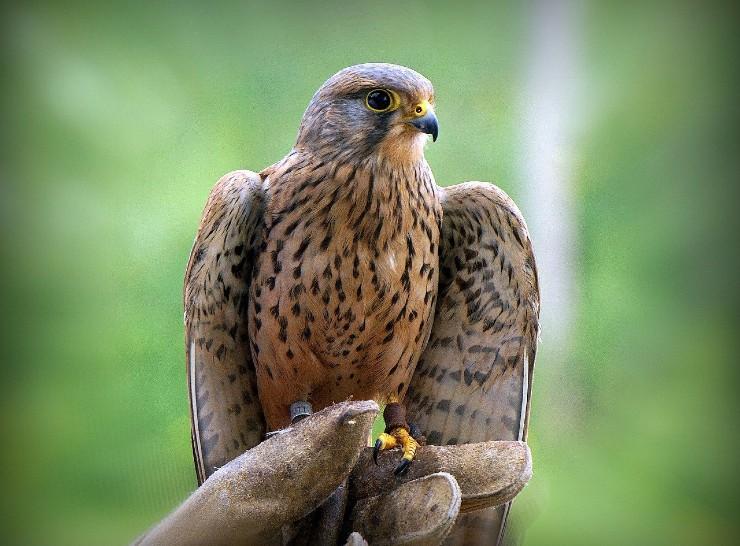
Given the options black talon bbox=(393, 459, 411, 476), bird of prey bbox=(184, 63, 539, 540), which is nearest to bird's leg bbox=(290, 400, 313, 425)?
bird of prey bbox=(184, 63, 539, 540)

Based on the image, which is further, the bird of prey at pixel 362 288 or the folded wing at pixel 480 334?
the folded wing at pixel 480 334

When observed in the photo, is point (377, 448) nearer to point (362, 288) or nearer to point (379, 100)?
point (362, 288)

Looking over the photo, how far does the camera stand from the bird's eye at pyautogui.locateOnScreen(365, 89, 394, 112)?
132cm

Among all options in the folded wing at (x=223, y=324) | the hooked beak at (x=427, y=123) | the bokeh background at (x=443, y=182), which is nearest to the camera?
the hooked beak at (x=427, y=123)

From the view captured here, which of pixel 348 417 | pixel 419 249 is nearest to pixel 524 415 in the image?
pixel 419 249

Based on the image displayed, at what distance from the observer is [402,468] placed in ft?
4.29

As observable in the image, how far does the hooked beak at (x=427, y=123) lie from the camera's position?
50.8 inches

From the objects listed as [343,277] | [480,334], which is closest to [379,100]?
[343,277]

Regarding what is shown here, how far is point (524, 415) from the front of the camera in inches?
59.7

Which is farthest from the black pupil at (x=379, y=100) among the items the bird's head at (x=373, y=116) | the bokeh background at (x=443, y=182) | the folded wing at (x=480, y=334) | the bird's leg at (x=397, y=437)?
the bokeh background at (x=443, y=182)

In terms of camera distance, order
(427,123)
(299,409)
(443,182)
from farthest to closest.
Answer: (443,182)
(299,409)
(427,123)

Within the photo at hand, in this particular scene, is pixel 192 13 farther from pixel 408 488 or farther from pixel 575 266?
pixel 408 488

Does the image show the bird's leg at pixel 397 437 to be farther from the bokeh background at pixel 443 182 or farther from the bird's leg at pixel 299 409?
the bokeh background at pixel 443 182

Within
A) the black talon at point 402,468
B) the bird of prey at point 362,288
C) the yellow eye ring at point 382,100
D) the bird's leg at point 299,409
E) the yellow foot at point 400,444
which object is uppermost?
the yellow eye ring at point 382,100
